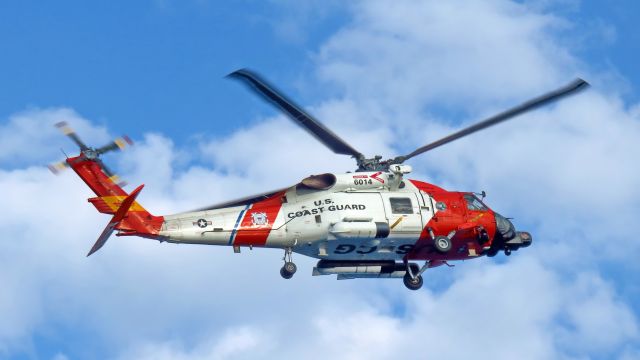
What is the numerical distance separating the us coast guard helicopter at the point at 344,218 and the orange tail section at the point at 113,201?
1.4 inches

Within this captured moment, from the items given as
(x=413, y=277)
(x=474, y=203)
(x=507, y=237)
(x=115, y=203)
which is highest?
(x=474, y=203)

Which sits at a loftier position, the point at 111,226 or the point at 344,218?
the point at 344,218

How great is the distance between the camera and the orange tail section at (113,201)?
4991cm

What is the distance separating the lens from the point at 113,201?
50.2 m

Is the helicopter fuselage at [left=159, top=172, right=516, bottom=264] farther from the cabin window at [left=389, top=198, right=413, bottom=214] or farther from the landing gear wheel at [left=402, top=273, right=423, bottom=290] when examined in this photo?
the landing gear wheel at [left=402, top=273, right=423, bottom=290]

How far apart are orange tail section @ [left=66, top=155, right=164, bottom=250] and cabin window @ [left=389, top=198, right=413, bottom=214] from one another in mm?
8791

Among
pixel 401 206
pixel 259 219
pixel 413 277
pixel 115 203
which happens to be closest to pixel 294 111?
pixel 259 219

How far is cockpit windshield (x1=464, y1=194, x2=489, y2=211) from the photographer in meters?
55.2

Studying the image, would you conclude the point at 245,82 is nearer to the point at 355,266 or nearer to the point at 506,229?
the point at 355,266

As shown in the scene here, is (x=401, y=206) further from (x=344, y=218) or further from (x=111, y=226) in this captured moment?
(x=111, y=226)

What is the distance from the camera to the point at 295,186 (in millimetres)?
52656

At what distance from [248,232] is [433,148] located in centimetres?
785

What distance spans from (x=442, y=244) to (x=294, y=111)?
7567 millimetres

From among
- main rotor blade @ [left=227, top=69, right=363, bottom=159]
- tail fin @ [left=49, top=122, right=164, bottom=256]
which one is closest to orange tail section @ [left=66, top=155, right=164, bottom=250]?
tail fin @ [left=49, top=122, right=164, bottom=256]
